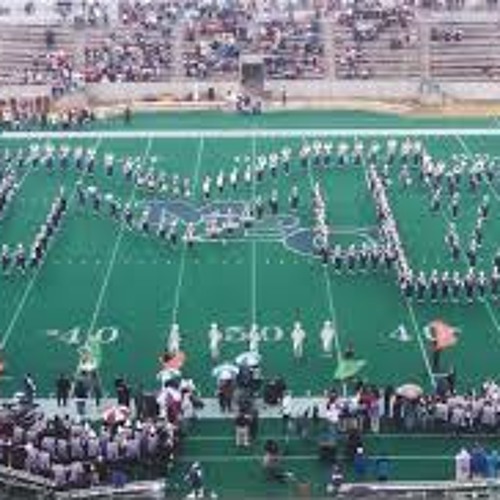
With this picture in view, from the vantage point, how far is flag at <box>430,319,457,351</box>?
774 inches

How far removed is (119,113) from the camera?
37.0 meters

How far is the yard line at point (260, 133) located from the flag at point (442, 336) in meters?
→ 13.2

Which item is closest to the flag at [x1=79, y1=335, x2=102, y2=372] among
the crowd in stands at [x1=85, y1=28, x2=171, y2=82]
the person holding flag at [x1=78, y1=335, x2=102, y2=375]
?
the person holding flag at [x1=78, y1=335, x2=102, y2=375]

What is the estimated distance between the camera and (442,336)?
19.6 meters

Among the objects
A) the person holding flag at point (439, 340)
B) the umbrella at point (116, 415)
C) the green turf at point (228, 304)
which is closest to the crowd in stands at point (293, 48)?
the green turf at point (228, 304)

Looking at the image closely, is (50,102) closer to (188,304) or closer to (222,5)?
(222,5)

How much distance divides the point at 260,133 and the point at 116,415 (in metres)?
17.1

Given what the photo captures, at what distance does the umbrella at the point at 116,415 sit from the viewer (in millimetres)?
17297

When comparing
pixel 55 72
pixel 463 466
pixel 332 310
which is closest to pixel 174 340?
pixel 332 310

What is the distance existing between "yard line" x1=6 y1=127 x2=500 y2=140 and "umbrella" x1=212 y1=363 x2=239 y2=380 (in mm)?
14840

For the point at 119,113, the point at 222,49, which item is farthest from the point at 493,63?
the point at 119,113

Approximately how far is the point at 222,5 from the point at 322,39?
15.2 feet

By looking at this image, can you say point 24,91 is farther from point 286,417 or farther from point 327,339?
point 286,417

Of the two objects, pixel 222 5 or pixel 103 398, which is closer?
pixel 103 398
